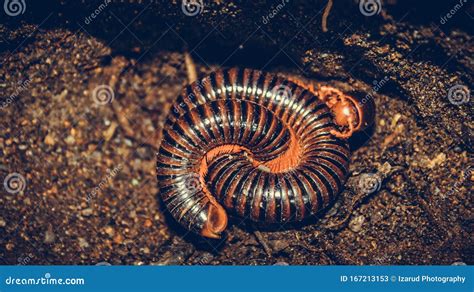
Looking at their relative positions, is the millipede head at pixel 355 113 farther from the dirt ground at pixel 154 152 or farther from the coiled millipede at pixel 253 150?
the dirt ground at pixel 154 152

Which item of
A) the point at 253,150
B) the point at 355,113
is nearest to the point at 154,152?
the point at 253,150

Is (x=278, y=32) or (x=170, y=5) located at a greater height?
(x=278, y=32)

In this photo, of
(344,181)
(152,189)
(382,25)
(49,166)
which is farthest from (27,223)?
(382,25)

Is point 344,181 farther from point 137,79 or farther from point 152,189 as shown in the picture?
point 137,79

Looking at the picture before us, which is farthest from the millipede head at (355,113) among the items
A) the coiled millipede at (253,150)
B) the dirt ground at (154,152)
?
the dirt ground at (154,152)

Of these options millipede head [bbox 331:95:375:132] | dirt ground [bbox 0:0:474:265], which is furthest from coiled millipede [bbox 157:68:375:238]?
dirt ground [bbox 0:0:474:265]

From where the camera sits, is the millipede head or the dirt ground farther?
the millipede head

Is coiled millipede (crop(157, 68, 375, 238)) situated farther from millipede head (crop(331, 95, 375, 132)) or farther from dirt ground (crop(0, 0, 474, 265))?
dirt ground (crop(0, 0, 474, 265))
